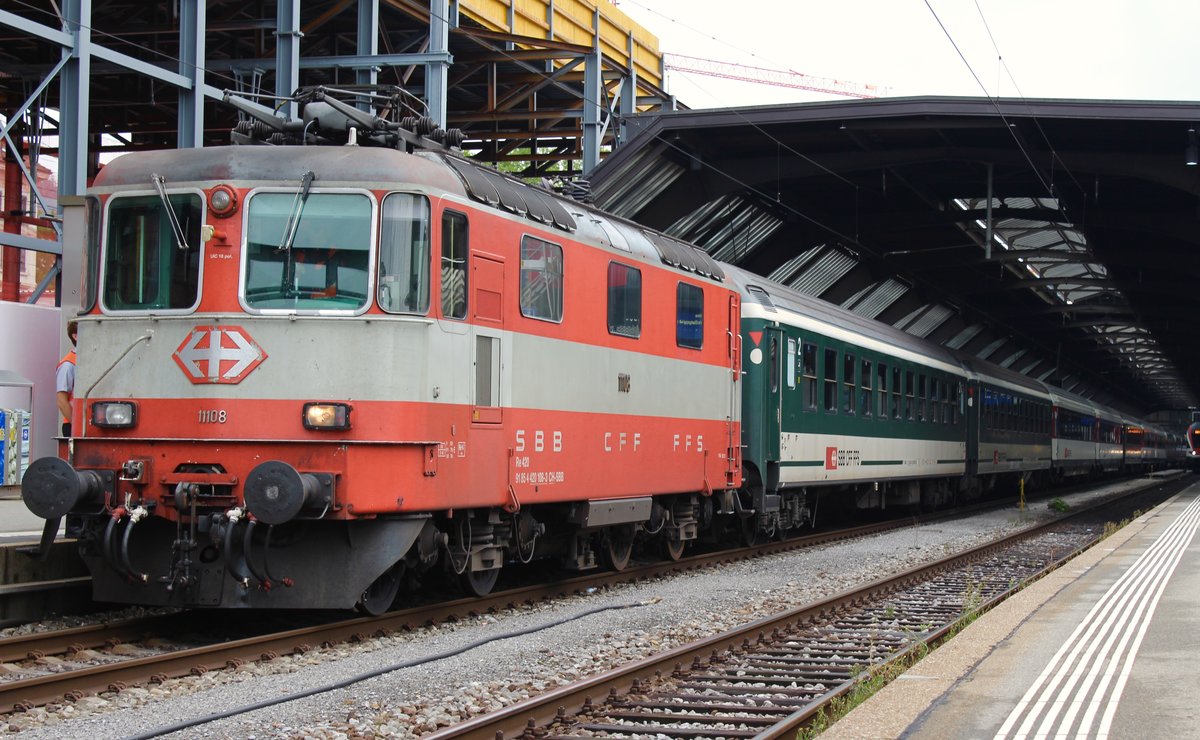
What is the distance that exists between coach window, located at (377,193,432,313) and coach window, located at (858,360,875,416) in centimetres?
1273

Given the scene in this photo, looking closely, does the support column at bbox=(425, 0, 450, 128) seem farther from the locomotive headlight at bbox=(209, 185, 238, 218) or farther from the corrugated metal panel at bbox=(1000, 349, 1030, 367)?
the corrugated metal panel at bbox=(1000, 349, 1030, 367)

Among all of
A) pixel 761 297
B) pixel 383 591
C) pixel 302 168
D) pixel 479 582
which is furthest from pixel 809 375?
pixel 302 168

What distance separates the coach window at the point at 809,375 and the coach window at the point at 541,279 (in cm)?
744

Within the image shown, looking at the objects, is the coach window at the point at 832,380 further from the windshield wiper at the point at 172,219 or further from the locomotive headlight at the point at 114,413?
the locomotive headlight at the point at 114,413

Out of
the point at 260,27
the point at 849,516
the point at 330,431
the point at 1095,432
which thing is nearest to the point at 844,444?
the point at 849,516

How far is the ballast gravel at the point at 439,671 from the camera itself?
6.80 metres

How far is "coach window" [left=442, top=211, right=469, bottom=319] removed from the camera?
9766mm

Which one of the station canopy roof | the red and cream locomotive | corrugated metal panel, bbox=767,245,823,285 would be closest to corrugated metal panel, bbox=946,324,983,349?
the station canopy roof

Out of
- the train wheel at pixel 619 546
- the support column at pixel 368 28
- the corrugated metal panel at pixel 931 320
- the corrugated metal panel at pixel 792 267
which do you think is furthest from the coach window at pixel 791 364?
the corrugated metal panel at pixel 931 320

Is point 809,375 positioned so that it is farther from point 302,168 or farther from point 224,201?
point 224,201

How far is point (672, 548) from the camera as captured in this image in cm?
1509

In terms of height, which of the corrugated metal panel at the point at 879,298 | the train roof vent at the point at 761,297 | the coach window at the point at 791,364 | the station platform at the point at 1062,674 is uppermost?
the corrugated metal panel at the point at 879,298

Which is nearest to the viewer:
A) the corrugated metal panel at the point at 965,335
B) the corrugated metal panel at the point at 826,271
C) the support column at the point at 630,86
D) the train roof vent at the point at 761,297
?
the train roof vent at the point at 761,297

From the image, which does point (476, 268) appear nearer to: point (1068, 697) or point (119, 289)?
point (119, 289)
